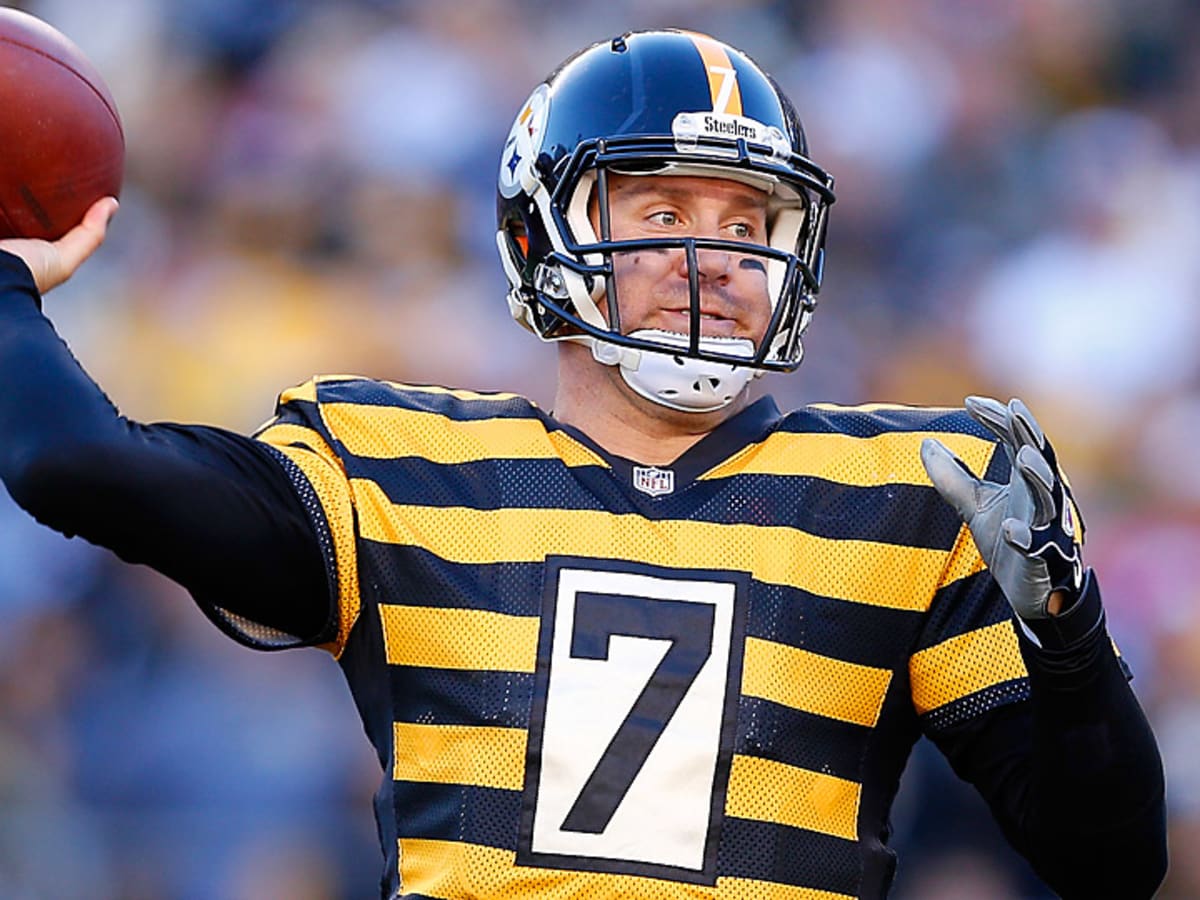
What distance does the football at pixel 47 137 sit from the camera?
2.25 metres

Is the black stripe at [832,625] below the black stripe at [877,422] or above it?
below

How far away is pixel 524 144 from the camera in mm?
2652

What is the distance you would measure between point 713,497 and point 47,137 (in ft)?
2.92

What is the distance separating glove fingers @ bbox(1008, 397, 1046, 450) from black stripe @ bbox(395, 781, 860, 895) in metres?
0.52

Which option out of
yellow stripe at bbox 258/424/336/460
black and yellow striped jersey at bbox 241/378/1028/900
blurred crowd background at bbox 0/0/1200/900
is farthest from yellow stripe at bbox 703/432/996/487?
blurred crowd background at bbox 0/0/1200/900

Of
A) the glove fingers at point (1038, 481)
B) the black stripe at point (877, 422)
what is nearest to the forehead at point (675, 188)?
the black stripe at point (877, 422)

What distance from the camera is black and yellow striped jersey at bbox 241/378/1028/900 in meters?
2.20

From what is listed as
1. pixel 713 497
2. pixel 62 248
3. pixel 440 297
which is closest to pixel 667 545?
pixel 713 497

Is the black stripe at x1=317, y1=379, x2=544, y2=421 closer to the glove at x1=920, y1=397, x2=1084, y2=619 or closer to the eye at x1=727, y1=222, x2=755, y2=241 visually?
the eye at x1=727, y1=222, x2=755, y2=241

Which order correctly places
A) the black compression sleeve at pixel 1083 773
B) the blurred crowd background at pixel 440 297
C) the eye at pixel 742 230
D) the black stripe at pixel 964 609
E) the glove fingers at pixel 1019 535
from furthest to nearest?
the blurred crowd background at pixel 440 297 < the eye at pixel 742 230 < the black stripe at pixel 964 609 < the black compression sleeve at pixel 1083 773 < the glove fingers at pixel 1019 535

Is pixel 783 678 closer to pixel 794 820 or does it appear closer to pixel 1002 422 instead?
pixel 794 820

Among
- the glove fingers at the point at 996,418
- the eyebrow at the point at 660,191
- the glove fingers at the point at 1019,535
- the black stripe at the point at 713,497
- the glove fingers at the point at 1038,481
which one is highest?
the eyebrow at the point at 660,191

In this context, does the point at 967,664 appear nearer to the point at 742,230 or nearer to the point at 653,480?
the point at 653,480

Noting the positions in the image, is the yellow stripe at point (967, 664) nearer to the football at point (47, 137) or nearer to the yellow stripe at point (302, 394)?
the yellow stripe at point (302, 394)
